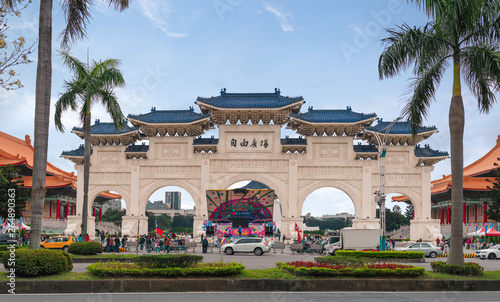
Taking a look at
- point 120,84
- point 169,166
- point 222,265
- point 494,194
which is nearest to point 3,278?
point 222,265

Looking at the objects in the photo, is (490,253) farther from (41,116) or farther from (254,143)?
(41,116)

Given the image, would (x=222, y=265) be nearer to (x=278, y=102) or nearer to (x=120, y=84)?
(x=120, y=84)

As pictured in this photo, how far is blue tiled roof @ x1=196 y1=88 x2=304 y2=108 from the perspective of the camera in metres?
45.0

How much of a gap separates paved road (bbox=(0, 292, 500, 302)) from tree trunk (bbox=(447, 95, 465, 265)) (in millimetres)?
2745

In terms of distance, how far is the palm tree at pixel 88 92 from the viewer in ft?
89.0

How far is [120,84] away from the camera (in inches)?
1095

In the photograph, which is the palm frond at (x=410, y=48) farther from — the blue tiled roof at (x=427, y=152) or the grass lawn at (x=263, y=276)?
the blue tiled roof at (x=427, y=152)

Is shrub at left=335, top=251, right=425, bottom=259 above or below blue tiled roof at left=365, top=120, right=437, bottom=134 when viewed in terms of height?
below

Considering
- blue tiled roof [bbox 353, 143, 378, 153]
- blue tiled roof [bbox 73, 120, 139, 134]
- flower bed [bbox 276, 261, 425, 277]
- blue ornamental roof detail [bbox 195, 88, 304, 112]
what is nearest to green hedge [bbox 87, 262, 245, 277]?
flower bed [bbox 276, 261, 425, 277]

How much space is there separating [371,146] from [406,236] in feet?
63.7

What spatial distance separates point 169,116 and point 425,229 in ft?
83.0

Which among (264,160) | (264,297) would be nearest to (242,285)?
(264,297)

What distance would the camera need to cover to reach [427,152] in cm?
4612

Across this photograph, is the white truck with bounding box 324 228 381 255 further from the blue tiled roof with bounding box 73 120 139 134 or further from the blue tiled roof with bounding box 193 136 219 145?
the blue tiled roof with bounding box 73 120 139 134
